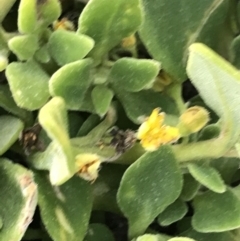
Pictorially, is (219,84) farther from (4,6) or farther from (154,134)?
(4,6)

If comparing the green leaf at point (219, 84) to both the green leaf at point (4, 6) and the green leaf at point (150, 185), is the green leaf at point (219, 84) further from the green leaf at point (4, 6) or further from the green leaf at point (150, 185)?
the green leaf at point (4, 6)

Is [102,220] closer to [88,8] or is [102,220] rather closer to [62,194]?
[62,194]

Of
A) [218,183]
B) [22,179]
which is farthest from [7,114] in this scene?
[218,183]

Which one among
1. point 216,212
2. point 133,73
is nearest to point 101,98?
point 133,73

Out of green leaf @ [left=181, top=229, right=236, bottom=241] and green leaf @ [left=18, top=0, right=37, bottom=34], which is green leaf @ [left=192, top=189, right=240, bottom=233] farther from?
green leaf @ [left=18, top=0, right=37, bottom=34]

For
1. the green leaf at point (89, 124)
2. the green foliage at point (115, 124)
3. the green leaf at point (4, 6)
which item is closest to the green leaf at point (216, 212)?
the green foliage at point (115, 124)

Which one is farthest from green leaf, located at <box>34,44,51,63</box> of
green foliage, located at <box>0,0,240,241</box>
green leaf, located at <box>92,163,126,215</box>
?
green leaf, located at <box>92,163,126,215</box>
